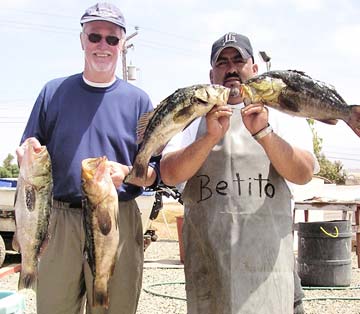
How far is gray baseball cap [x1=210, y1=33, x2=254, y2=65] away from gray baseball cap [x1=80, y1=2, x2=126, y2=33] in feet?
2.23

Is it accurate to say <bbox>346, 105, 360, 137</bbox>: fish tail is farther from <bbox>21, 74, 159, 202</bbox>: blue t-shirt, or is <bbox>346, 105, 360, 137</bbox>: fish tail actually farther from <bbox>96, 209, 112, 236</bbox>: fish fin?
<bbox>96, 209, 112, 236</bbox>: fish fin

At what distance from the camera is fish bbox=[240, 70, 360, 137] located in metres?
3.67

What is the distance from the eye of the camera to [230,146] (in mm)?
4008

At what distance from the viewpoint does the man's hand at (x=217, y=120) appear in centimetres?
368

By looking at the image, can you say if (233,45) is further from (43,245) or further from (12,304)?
(12,304)

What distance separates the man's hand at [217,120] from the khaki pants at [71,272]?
41.6 inches

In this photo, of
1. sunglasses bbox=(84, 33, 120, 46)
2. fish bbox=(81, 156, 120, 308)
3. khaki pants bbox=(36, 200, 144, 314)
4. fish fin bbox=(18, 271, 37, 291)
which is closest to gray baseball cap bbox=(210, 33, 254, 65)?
sunglasses bbox=(84, 33, 120, 46)

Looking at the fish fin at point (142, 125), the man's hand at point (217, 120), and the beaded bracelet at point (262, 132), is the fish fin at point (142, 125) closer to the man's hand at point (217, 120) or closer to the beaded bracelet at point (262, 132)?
the man's hand at point (217, 120)

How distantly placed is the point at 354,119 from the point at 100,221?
1707 millimetres

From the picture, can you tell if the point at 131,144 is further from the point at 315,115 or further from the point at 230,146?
the point at 315,115

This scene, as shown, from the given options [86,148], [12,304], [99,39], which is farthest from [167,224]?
[99,39]

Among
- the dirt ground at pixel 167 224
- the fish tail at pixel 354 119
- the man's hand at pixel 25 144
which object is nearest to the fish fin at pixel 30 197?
the man's hand at pixel 25 144

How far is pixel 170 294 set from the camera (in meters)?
9.16

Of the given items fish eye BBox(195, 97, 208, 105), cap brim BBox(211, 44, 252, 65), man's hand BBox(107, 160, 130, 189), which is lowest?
man's hand BBox(107, 160, 130, 189)
